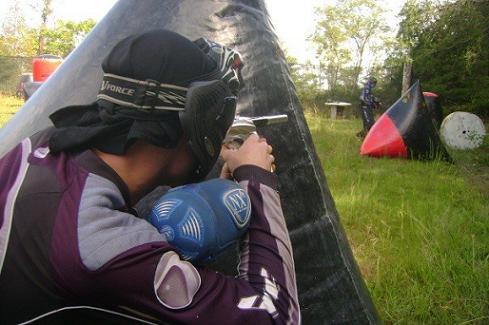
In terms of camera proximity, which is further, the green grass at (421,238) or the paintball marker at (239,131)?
the green grass at (421,238)

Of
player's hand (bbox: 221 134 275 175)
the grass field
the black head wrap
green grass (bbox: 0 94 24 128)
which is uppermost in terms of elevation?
the black head wrap

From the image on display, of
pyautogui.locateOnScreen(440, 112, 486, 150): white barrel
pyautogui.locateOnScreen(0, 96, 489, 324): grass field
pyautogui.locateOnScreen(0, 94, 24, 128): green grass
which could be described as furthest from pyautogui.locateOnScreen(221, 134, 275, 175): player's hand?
pyautogui.locateOnScreen(440, 112, 486, 150): white barrel

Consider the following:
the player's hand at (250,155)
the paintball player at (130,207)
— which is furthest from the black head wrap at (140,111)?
the player's hand at (250,155)

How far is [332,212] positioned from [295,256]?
0.91ft

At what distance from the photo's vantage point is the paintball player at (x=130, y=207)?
3.12ft

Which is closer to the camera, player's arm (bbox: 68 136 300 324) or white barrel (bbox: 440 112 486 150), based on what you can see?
player's arm (bbox: 68 136 300 324)

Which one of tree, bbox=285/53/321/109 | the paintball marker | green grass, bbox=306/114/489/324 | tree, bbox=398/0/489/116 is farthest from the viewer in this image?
tree, bbox=285/53/321/109

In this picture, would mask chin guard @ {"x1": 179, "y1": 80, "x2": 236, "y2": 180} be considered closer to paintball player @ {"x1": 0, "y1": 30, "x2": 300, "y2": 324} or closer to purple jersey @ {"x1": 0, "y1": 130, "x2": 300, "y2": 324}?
paintball player @ {"x1": 0, "y1": 30, "x2": 300, "y2": 324}

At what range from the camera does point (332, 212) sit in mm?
2020

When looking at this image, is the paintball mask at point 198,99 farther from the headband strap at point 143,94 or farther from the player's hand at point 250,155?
the player's hand at point 250,155

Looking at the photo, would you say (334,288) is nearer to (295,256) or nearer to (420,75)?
(295,256)

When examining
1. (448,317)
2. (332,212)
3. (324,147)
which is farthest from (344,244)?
(324,147)

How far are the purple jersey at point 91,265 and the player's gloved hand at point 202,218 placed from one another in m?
0.07

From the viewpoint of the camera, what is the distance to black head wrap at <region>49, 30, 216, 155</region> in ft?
3.62
